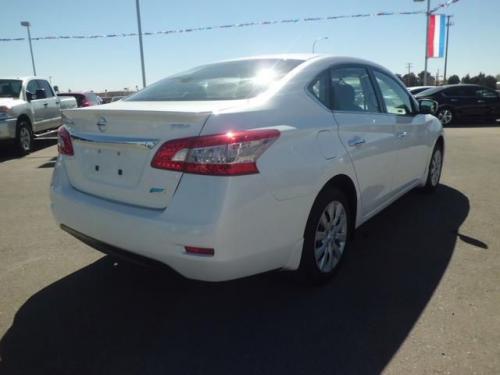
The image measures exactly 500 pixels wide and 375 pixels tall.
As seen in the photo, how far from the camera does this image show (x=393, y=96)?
14.0 ft

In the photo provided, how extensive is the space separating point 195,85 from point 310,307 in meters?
1.79

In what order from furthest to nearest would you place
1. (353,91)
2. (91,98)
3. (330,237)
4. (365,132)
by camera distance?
(91,98), (353,91), (365,132), (330,237)

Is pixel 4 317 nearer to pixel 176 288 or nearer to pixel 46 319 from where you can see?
pixel 46 319

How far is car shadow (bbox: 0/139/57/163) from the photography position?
975 centimetres

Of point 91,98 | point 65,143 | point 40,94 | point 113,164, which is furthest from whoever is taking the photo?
point 91,98

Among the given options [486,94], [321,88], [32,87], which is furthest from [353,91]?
[486,94]

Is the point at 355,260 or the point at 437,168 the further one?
the point at 437,168

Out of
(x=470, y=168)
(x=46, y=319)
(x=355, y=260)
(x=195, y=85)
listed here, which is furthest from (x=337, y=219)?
(x=470, y=168)

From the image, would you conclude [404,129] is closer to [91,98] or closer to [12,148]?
[12,148]

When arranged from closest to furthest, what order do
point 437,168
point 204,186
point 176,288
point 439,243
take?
point 204,186, point 176,288, point 439,243, point 437,168

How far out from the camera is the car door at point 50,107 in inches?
451

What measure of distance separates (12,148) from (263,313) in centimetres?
1047

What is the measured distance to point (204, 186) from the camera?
2.25 metres

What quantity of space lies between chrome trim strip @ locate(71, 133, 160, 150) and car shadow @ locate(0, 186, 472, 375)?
2.43 ft
